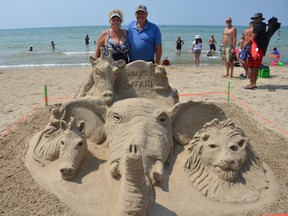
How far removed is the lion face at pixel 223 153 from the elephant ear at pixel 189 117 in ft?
1.63

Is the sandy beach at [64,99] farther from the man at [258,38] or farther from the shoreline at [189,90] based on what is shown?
the man at [258,38]

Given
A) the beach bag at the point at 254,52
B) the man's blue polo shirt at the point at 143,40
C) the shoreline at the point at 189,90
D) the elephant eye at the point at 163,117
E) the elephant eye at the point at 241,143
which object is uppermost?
the man's blue polo shirt at the point at 143,40

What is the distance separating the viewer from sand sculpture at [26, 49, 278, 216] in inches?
119

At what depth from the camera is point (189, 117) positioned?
157 inches

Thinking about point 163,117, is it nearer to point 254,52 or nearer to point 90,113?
point 90,113

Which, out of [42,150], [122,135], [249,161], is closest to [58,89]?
[42,150]

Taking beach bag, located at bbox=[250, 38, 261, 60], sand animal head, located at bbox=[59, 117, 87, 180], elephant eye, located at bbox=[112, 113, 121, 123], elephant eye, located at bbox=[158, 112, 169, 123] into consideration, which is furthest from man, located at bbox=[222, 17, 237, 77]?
sand animal head, located at bbox=[59, 117, 87, 180]

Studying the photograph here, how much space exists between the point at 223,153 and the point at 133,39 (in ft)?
7.99

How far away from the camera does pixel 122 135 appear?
3.45 meters

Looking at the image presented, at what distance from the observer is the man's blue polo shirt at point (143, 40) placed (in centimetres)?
485

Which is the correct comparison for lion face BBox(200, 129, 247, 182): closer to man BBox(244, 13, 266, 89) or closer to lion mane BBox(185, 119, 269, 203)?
lion mane BBox(185, 119, 269, 203)

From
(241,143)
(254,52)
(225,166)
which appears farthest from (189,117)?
(254,52)

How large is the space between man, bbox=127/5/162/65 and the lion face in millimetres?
1969

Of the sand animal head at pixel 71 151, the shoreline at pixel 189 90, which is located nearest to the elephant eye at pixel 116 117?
the sand animal head at pixel 71 151
